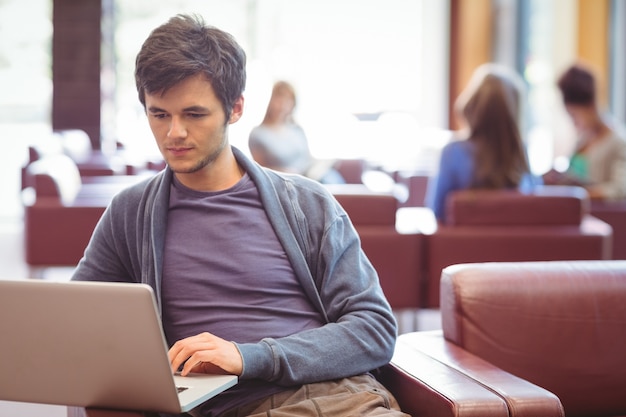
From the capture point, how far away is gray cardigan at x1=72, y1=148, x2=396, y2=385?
188 cm

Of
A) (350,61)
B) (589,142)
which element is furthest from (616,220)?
(350,61)

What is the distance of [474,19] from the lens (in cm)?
1236

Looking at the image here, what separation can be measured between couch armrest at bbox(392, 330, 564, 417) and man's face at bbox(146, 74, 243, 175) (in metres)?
0.61

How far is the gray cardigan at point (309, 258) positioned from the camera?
1.88 m

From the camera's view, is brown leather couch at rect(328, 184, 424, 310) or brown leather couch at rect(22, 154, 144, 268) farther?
brown leather couch at rect(22, 154, 144, 268)

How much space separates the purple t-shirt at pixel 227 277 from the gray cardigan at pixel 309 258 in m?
0.03

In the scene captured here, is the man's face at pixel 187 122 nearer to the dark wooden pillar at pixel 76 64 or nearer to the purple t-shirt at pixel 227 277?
the purple t-shirt at pixel 227 277

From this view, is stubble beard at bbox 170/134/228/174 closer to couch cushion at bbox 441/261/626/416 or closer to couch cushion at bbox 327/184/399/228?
couch cushion at bbox 441/261/626/416

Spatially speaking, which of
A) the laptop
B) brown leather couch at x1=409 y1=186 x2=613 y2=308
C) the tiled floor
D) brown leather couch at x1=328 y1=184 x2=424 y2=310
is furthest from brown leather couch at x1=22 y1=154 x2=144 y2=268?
the laptop

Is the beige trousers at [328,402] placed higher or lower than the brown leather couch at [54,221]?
lower

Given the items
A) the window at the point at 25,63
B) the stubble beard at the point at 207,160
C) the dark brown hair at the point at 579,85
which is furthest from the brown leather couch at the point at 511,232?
the window at the point at 25,63

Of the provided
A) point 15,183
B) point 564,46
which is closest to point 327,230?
point 564,46

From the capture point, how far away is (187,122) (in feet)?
6.24

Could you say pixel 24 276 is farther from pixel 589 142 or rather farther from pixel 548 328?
pixel 548 328
